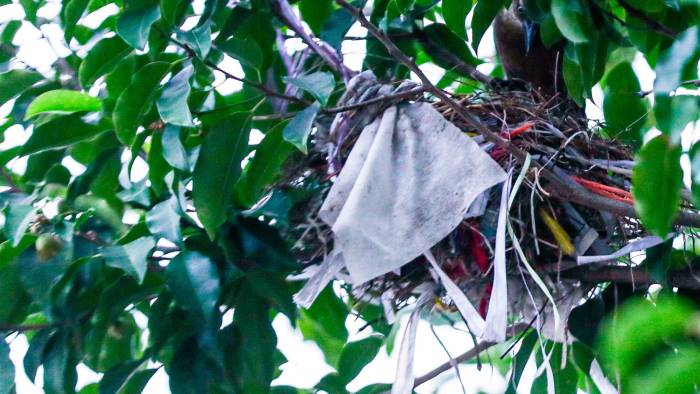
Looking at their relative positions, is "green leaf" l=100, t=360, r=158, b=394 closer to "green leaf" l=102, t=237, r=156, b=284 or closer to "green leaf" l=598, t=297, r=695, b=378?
"green leaf" l=102, t=237, r=156, b=284

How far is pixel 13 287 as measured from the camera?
1425 mm

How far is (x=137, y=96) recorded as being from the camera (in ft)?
4.10

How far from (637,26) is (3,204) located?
0.92 m

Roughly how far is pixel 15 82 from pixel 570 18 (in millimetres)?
930

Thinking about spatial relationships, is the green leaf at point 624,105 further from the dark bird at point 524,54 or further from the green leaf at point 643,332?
the green leaf at point 643,332

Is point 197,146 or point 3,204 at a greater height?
point 197,146

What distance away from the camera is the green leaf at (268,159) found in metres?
1.26

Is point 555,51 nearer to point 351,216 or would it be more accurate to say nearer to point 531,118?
point 531,118

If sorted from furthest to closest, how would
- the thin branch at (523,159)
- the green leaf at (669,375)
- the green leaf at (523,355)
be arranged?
the green leaf at (523,355) < the thin branch at (523,159) < the green leaf at (669,375)

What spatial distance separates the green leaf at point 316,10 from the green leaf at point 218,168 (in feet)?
1.17

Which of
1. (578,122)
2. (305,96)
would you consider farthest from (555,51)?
(305,96)

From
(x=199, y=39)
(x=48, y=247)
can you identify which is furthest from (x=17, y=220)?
(x=199, y=39)

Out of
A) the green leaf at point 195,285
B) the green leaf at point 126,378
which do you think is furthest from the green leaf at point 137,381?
the green leaf at point 195,285

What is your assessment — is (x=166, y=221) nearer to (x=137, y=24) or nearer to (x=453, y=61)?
(x=137, y=24)
